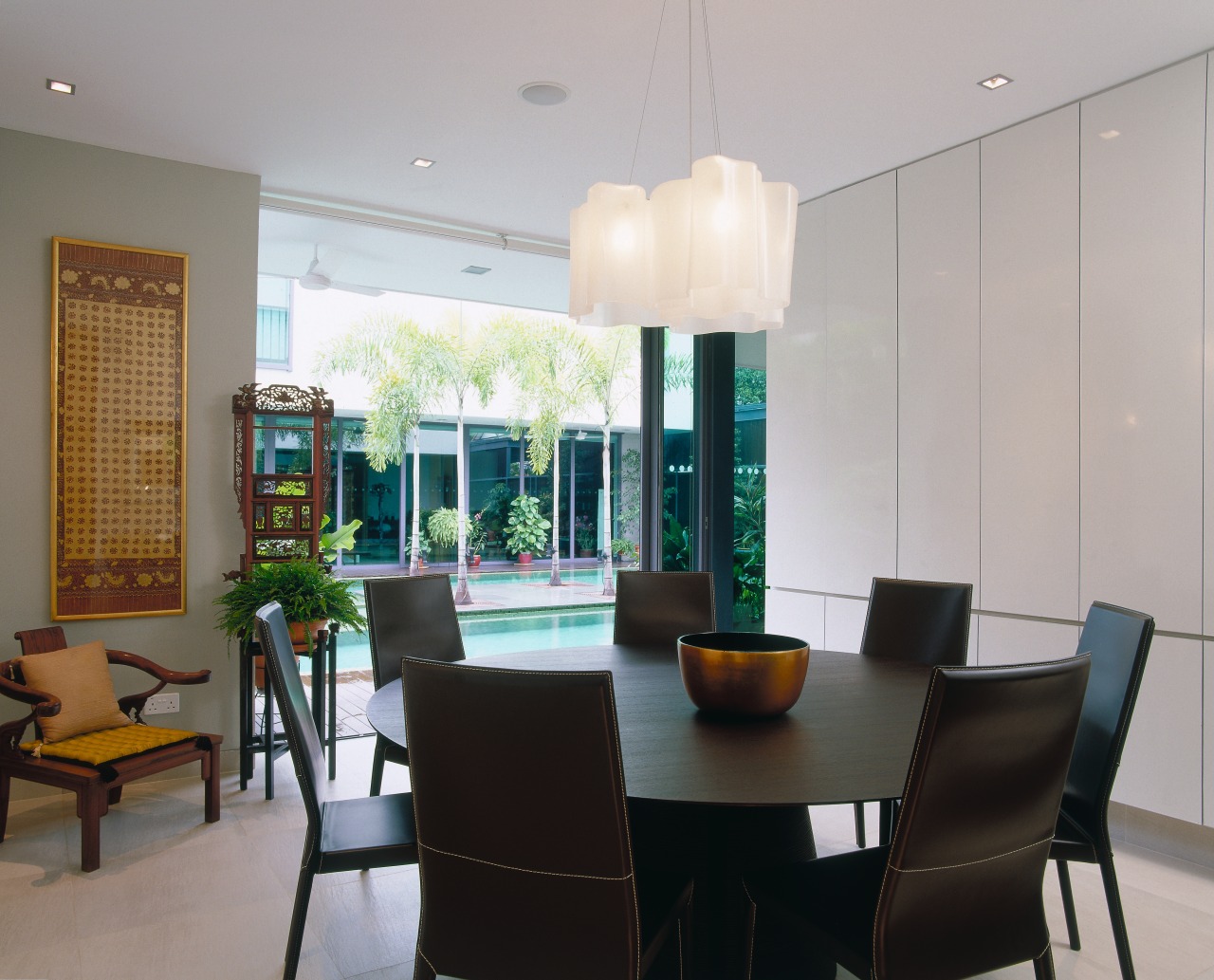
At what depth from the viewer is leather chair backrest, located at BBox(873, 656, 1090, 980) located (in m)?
1.47

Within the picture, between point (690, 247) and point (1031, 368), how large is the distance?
2043mm

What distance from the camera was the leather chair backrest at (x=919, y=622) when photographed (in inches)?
118

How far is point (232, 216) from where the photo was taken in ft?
13.9

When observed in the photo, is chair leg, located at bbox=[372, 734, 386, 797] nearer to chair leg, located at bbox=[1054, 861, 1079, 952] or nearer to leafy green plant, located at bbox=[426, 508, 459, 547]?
chair leg, located at bbox=[1054, 861, 1079, 952]

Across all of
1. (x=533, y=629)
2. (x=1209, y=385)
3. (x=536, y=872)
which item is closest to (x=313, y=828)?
(x=536, y=872)

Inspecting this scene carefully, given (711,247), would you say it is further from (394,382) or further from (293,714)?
(394,382)

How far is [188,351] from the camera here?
13.5 ft

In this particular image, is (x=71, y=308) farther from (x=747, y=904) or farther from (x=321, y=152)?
(x=747, y=904)

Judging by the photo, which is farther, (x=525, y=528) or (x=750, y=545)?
(x=525, y=528)

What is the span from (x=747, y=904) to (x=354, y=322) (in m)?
4.33

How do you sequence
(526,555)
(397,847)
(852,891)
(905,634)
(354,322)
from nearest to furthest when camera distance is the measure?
(852,891), (397,847), (905,634), (354,322), (526,555)

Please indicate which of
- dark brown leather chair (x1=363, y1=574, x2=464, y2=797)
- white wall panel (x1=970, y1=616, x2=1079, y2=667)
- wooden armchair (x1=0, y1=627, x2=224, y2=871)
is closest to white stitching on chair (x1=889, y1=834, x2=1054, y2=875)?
dark brown leather chair (x1=363, y1=574, x2=464, y2=797)

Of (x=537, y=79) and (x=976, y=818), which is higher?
(x=537, y=79)

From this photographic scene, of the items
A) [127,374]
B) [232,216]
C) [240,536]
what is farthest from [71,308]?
[240,536]
